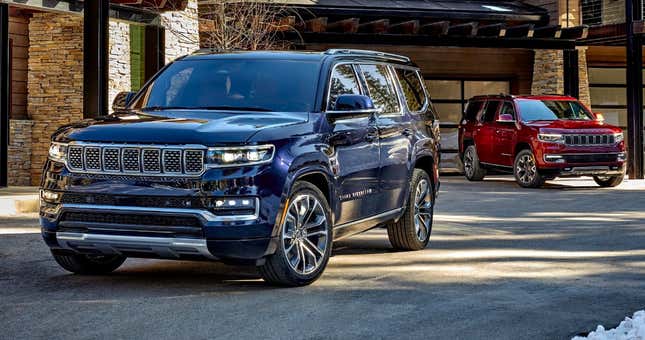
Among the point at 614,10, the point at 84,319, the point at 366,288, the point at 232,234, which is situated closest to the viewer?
the point at 84,319

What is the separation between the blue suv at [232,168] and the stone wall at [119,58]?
460 inches

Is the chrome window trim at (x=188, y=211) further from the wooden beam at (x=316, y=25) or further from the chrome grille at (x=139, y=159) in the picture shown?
the wooden beam at (x=316, y=25)

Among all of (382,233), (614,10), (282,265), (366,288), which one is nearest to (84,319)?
(282,265)

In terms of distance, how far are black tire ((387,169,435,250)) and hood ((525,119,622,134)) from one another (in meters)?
A: 10.7

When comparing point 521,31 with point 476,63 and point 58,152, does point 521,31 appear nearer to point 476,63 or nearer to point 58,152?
point 476,63

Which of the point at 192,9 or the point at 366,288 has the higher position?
the point at 192,9

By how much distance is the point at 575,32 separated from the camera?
28047mm

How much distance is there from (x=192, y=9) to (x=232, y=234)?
16.5 meters

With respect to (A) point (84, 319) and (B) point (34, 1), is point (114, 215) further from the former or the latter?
(B) point (34, 1)

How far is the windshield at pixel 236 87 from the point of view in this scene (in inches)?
345

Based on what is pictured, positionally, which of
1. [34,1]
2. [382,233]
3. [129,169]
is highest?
[34,1]

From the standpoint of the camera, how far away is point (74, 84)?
20.9m

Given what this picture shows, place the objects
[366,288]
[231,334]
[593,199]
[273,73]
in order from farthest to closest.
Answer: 1. [593,199]
2. [273,73]
3. [366,288]
4. [231,334]

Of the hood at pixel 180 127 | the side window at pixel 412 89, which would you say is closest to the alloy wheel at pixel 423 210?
the side window at pixel 412 89
